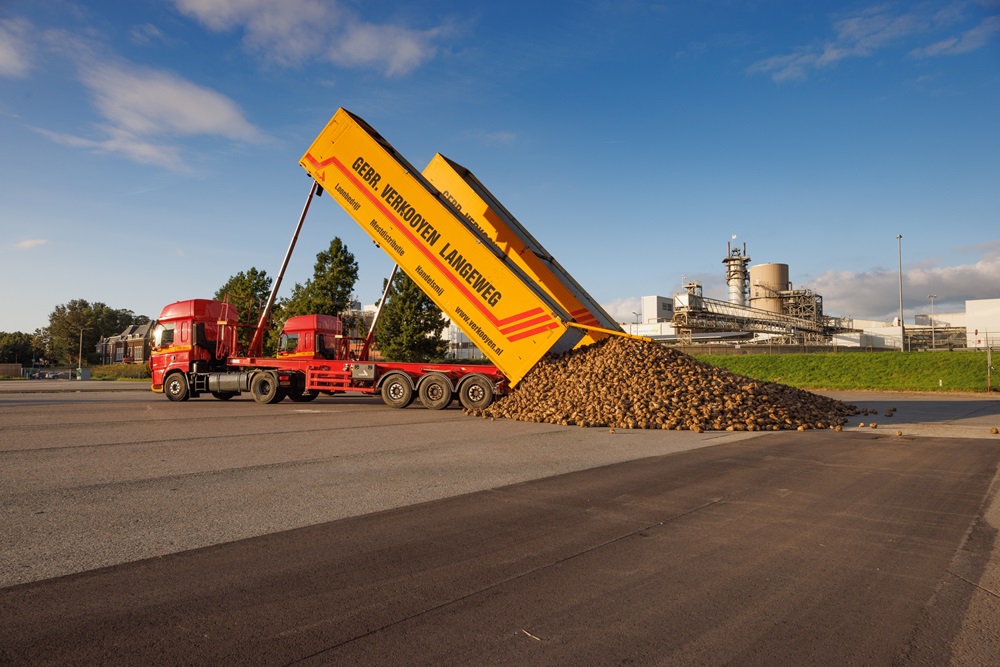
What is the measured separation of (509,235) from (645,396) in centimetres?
599

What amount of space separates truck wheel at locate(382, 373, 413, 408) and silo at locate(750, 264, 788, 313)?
52395 mm

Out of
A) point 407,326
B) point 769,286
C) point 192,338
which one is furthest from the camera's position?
point 769,286

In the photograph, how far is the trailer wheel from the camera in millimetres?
14477

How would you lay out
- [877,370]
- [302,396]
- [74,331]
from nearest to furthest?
[302,396] < [877,370] < [74,331]

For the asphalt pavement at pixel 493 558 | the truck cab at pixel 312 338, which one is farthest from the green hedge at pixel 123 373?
the asphalt pavement at pixel 493 558

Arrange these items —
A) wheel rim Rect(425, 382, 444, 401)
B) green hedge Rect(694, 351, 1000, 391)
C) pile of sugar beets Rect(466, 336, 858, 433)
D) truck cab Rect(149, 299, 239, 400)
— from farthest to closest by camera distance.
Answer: green hedge Rect(694, 351, 1000, 391) < truck cab Rect(149, 299, 239, 400) < wheel rim Rect(425, 382, 444, 401) < pile of sugar beets Rect(466, 336, 858, 433)

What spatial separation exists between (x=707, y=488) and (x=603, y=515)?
1.75m

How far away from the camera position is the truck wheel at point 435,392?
15148 millimetres

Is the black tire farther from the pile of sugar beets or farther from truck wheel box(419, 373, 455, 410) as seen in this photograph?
the pile of sugar beets

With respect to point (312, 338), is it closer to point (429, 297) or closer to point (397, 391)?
point (397, 391)

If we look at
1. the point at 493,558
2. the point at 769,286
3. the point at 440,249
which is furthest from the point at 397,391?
the point at 769,286

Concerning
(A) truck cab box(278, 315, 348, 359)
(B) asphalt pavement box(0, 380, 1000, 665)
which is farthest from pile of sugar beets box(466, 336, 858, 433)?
(A) truck cab box(278, 315, 348, 359)

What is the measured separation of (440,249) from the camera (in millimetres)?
14312


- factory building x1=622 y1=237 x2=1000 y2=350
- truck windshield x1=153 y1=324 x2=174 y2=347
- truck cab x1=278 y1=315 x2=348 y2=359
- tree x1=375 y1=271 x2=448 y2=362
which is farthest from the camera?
factory building x1=622 y1=237 x2=1000 y2=350
